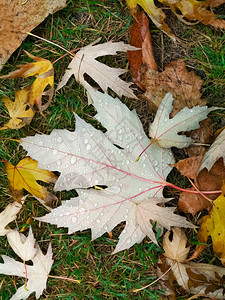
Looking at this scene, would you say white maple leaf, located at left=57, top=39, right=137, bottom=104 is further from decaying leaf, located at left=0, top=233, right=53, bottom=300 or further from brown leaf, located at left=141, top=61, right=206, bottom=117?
decaying leaf, located at left=0, top=233, right=53, bottom=300

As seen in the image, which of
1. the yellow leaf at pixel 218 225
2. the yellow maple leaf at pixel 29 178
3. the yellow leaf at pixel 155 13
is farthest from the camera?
the yellow maple leaf at pixel 29 178

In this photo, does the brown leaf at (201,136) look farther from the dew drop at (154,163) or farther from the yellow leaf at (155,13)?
the yellow leaf at (155,13)

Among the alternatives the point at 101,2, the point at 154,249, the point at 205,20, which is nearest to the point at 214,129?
the point at 205,20

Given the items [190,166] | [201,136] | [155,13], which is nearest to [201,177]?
[190,166]

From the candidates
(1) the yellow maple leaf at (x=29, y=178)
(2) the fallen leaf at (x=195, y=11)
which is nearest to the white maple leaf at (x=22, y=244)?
(1) the yellow maple leaf at (x=29, y=178)

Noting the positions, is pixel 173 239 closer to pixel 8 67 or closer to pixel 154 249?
pixel 154 249

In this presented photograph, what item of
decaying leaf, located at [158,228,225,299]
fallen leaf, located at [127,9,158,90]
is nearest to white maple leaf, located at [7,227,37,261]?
decaying leaf, located at [158,228,225,299]

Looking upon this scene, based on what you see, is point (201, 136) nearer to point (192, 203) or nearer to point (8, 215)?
point (192, 203)
